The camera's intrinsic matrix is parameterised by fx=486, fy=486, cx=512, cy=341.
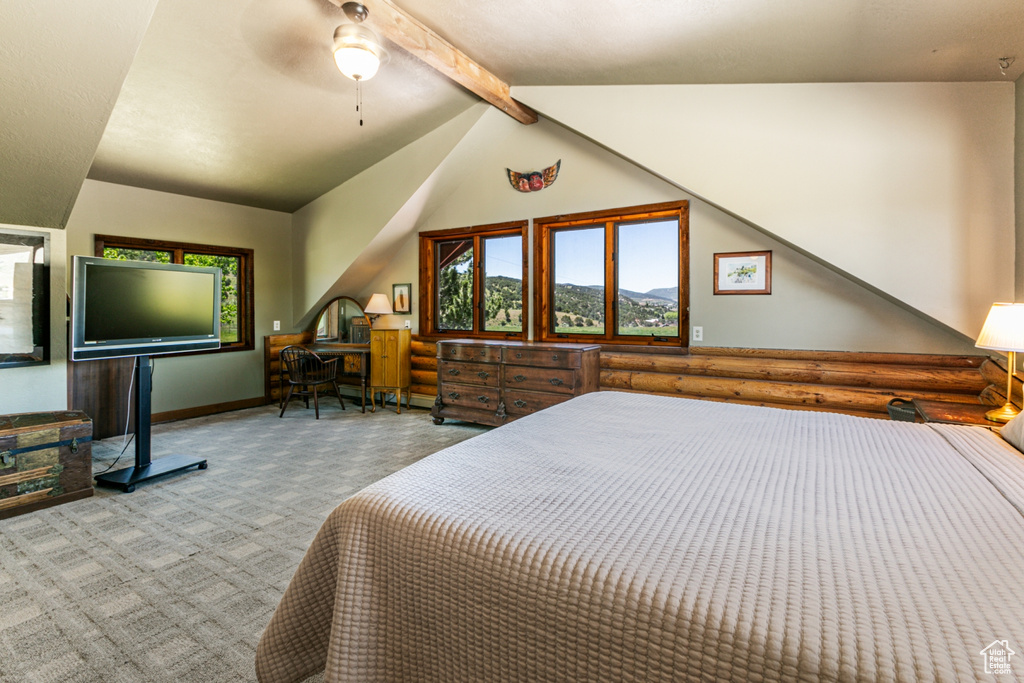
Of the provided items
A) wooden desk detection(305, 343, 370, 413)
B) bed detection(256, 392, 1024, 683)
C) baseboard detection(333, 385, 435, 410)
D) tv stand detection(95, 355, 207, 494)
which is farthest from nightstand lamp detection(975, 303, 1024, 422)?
wooden desk detection(305, 343, 370, 413)

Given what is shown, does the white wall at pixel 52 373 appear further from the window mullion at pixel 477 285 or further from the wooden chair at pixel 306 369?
the window mullion at pixel 477 285

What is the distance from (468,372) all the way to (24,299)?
11.2ft

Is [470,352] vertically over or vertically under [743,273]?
under

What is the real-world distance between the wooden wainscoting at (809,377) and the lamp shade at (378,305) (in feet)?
8.89

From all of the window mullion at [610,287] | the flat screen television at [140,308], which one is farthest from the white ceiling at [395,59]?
the window mullion at [610,287]

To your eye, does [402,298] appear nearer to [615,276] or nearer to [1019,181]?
[615,276]

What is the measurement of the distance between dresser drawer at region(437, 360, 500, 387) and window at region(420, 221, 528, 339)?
63 centimetres

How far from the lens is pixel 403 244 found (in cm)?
591

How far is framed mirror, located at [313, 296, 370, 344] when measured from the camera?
630 cm

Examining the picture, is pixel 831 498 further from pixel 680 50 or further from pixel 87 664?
pixel 680 50

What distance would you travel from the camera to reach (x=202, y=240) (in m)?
5.47

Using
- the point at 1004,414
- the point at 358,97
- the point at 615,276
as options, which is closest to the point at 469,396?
the point at 615,276

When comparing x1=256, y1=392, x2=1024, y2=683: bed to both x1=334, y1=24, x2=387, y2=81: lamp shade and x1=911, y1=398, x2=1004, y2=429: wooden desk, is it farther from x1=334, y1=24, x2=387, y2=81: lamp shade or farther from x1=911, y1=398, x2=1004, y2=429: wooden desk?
x1=334, y1=24, x2=387, y2=81: lamp shade

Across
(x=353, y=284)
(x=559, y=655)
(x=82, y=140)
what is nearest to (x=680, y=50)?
(x=559, y=655)
